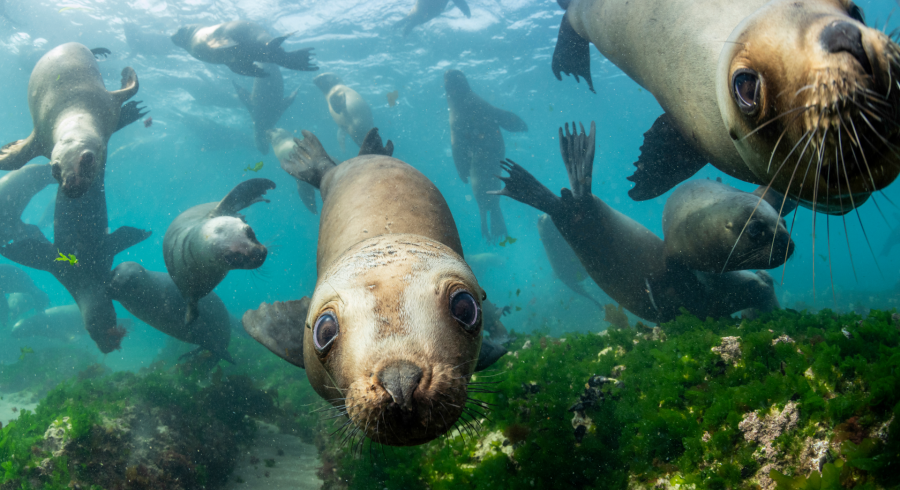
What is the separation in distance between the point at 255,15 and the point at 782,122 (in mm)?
24269

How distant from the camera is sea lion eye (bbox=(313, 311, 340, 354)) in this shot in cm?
183

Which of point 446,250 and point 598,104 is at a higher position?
point 598,104

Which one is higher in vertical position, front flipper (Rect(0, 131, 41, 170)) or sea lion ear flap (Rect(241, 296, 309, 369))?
sea lion ear flap (Rect(241, 296, 309, 369))

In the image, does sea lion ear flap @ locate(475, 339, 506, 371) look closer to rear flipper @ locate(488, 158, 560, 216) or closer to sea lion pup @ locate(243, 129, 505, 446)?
sea lion pup @ locate(243, 129, 505, 446)

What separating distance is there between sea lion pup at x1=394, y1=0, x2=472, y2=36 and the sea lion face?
819 inches

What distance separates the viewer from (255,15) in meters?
20.1

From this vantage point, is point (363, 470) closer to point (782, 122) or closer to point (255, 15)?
point (782, 122)

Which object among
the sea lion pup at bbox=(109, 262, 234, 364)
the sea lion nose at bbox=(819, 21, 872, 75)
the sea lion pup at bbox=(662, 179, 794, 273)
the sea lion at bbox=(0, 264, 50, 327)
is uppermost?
the sea lion nose at bbox=(819, 21, 872, 75)

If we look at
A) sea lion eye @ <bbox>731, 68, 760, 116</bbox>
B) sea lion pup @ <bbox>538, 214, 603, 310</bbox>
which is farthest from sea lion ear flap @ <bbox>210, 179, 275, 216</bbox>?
sea lion pup @ <bbox>538, 214, 603, 310</bbox>

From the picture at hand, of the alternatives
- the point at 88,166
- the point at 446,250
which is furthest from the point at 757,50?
the point at 88,166

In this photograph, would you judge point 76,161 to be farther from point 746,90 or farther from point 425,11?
point 425,11

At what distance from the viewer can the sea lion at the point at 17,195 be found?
28.1 ft

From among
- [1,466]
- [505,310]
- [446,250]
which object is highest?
[446,250]

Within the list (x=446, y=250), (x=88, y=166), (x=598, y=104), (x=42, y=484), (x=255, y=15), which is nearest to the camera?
(x=446, y=250)
